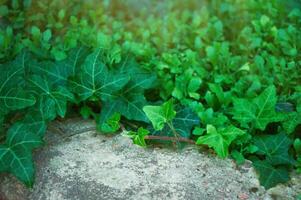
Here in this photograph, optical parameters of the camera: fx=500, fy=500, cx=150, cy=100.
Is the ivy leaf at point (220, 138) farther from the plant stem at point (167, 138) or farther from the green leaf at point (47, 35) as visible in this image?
the green leaf at point (47, 35)

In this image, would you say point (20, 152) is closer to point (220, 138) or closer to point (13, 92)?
point (13, 92)

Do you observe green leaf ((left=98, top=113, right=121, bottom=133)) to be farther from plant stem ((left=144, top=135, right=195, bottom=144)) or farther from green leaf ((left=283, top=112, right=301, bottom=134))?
green leaf ((left=283, top=112, right=301, bottom=134))

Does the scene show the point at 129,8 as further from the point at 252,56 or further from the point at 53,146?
the point at 53,146

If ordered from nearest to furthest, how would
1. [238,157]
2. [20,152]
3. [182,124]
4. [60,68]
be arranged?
[20,152] < [238,157] < [182,124] < [60,68]

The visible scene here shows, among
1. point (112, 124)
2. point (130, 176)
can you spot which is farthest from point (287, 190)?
point (112, 124)

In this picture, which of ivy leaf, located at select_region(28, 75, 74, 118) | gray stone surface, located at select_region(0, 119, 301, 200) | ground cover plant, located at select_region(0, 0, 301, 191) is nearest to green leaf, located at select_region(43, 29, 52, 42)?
ground cover plant, located at select_region(0, 0, 301, 191)

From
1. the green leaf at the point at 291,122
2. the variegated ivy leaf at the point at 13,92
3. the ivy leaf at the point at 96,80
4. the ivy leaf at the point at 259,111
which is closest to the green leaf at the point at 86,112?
the ivy leaf at the point at 96,80

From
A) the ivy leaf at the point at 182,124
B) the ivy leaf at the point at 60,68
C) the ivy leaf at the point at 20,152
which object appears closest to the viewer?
the ivy leaf at the point at 20,152
